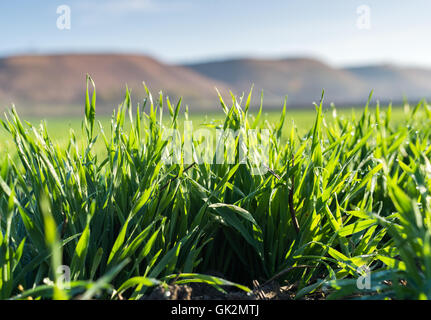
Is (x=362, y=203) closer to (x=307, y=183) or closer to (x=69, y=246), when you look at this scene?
(x=307, y=183)

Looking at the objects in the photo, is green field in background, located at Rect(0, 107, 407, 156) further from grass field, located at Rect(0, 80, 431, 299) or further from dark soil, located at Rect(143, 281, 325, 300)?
dark soil, located at Rect(143, 281, 325, 300)

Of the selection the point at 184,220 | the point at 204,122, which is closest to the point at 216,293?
the point at 184,220

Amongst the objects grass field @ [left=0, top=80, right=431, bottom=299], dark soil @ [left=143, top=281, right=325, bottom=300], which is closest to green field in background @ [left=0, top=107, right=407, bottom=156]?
grass field @ [left=0, top=80, right=431, bottom=299]

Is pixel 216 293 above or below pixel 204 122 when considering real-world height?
below

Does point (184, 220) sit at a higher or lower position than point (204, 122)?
lower

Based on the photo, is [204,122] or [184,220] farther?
[204,122]

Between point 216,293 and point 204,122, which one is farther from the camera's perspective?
point 204,122

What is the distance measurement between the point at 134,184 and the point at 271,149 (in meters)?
0.40

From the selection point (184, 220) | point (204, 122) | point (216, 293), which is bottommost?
point (216, 293)

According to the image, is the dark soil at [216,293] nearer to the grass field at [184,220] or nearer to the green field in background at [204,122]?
the grass field at [184,220]

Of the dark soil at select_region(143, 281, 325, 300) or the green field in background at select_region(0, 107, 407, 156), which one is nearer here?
Result: the dark soil at select_region(143, 281, 325, 300)

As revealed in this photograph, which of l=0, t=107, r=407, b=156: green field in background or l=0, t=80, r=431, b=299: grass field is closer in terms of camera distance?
l=0, t=80, r=431, b=299: grass field

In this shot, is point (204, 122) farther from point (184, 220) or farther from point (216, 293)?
point (216, 293)

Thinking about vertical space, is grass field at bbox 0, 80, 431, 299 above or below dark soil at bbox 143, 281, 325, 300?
above
